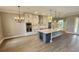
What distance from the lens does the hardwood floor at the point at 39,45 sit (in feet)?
5.42

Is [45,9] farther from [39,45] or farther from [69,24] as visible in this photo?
[39,45]

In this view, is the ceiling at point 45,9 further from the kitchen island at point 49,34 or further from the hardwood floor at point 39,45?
the hardwood floor at point 39,45

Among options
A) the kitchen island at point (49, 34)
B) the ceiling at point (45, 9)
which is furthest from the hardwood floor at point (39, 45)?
the ceiling at point (45, 9)

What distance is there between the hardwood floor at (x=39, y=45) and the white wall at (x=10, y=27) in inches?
6.5

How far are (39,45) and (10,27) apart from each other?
32.1 inches

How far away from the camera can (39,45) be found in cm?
174

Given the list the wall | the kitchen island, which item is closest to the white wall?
the kitchen island

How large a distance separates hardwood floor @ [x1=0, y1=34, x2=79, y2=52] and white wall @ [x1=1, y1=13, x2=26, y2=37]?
16cm

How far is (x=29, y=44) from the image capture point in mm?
1735

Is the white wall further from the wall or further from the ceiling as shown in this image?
the wall
